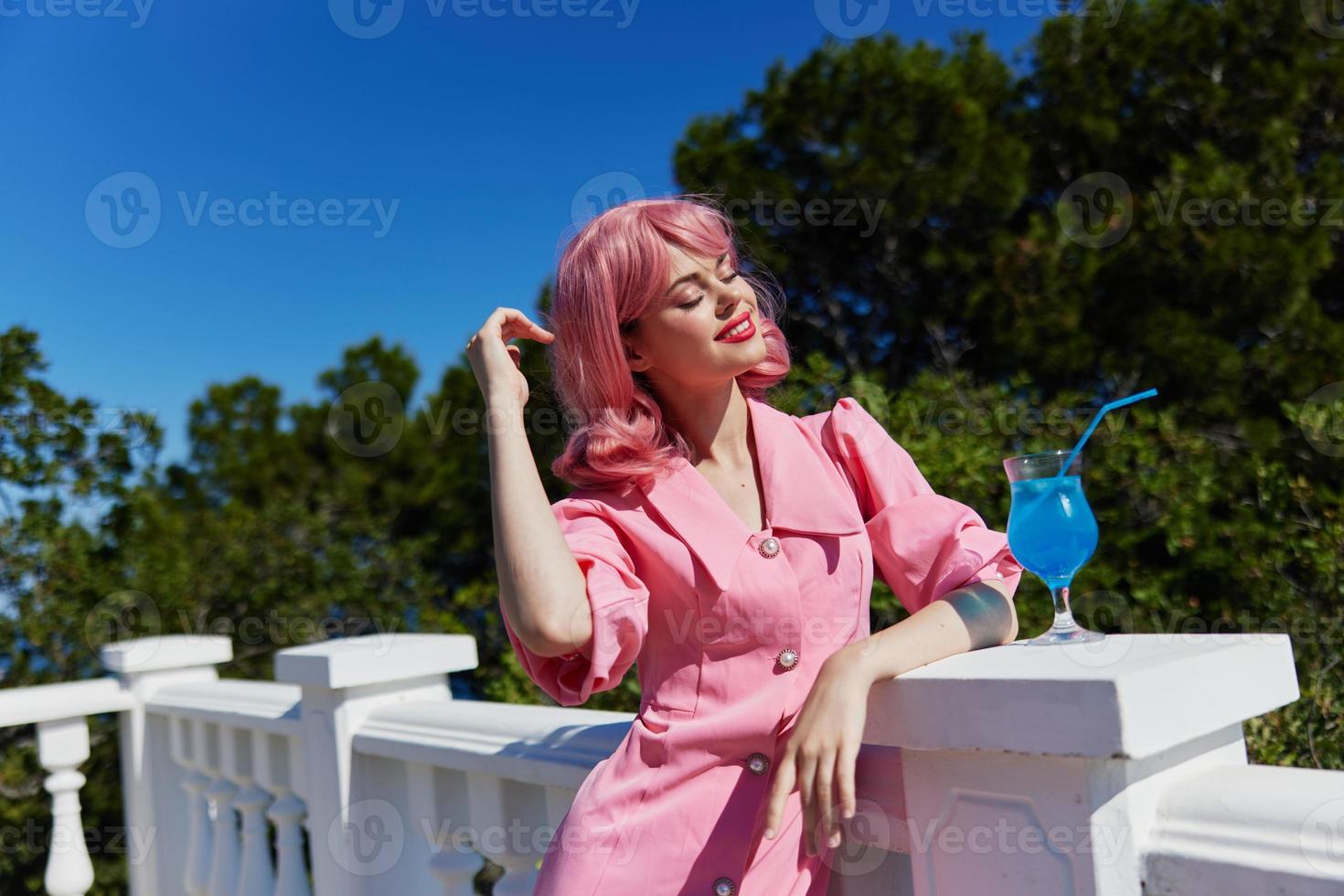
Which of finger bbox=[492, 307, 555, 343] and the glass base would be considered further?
finger bbox=[492, 307, 555, 343]

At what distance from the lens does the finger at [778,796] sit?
1022 millimetres

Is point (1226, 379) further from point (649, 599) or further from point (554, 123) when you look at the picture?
point (649, 599)

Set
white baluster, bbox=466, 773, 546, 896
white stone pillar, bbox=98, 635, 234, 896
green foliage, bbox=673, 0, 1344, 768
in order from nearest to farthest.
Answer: white baluster, bbox=466, 773, 546, 896 < white stone pillar, bbox=98, 635, 234, 896 < green foliage, bbox=673, 0, 1344, 768

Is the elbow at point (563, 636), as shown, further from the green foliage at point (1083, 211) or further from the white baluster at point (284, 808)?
the green foliage at point (1083, 211)

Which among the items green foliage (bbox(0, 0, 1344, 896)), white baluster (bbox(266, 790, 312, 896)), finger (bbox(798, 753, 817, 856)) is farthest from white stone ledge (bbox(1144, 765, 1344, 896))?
green foliage (bbox(0, 0, 1344, 896))

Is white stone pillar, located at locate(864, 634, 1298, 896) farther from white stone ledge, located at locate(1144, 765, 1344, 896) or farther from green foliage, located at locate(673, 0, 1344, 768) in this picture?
green foliage, located at locate(673, 0, 1344, 768)

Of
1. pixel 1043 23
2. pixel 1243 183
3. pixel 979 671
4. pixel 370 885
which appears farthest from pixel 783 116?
pixel 979 671

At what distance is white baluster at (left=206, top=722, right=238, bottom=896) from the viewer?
2447mm

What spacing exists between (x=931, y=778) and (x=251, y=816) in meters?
1.90

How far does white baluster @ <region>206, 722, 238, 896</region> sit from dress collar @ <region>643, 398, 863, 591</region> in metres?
1.65

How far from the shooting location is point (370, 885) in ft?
6.40

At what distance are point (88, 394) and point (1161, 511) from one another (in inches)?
182

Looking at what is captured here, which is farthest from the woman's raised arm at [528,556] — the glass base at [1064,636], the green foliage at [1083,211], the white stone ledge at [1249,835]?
the green foliage at [1083,211]

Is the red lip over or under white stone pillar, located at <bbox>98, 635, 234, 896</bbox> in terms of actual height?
over
